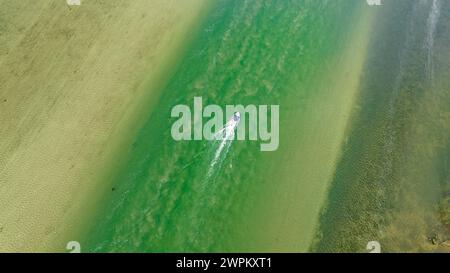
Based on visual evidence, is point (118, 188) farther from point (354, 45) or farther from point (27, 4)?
point (354, 45)

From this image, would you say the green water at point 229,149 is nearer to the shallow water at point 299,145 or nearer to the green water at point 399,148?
the shallow water at point 299,145

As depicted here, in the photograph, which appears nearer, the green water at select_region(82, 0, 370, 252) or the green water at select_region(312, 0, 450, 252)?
the green water at select_region(82, 0, 370, 252)

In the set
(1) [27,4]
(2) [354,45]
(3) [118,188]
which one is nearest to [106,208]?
(3) [118,188]

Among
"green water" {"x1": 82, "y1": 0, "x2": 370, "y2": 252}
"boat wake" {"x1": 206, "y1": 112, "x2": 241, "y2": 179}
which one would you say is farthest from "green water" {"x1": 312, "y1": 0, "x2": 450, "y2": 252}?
"boat wake" {"x1": 206, "y1": 112, "x2": 241, "y2": 179}

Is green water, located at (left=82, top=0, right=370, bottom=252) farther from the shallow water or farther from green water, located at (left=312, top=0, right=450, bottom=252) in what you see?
green water, located at (left=312, top=0, right=450, bottom=252)

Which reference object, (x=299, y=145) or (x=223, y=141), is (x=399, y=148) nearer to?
(x=299, y=145)

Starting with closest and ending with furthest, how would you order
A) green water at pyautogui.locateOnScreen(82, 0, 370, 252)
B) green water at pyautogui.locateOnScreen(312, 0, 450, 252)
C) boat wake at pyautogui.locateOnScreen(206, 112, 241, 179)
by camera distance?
green water at pyautogui.locateOnScreen(82, 0, 370, 252), green water at pyautogui.locateOnScreen(312, 0, 450, 252), boat wake at pyautogui.locateOnScreen(206, 112, 241, 179)

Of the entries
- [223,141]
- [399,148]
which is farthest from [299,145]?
[399,148]

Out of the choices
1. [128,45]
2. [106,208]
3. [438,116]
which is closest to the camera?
[106,208]
